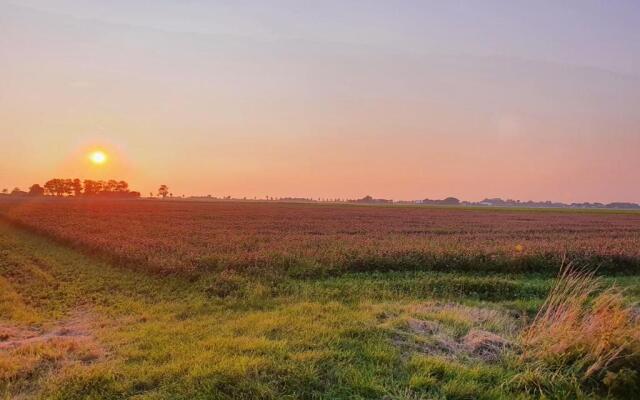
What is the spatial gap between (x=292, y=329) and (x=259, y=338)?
909 millimetres

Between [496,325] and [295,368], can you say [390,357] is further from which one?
[496,325]

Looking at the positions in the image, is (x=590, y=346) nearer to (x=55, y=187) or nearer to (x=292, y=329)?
(x=292, y=329)

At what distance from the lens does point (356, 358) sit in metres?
7.29

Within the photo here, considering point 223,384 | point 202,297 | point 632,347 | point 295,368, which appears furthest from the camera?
point 202,297

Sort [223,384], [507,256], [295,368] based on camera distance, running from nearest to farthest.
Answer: [223,384], [295,368], [507,256]

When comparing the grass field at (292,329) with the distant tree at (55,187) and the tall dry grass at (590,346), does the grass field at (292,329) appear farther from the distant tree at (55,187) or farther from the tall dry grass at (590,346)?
the distant tree at (55,187)

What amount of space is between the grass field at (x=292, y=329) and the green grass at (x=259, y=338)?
0.11ft

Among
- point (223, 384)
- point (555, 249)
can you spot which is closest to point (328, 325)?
point (223, 384)

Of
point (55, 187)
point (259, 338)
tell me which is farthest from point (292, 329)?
point (55, 187)

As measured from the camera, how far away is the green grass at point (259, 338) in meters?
6.35

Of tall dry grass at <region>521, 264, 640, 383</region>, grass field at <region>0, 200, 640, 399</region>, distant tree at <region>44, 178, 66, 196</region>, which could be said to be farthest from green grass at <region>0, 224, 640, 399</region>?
distant tree at <region>44, 178, 66, 196</region>

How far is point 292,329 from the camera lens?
8812 mm

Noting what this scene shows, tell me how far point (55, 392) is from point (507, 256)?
18.6 m

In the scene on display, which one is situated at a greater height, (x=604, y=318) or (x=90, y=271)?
(x=604, y=318)
